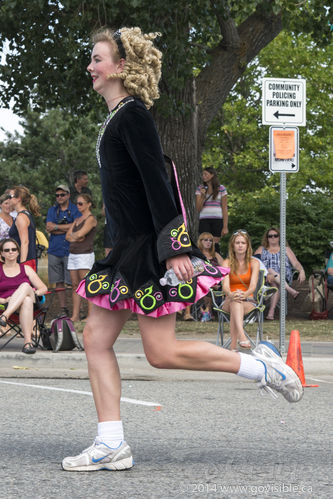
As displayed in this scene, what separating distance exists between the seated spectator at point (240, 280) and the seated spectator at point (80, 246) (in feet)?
8.72

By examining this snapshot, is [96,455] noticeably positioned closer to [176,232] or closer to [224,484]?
[224,484]

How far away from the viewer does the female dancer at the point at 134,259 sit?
4.30 m

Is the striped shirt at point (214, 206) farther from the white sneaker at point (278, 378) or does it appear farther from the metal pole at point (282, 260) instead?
the white sneaker at point (278, 378)

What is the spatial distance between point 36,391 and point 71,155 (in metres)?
48.2

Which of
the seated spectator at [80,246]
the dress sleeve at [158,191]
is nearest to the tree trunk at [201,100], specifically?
the seated spectator at [80,246]

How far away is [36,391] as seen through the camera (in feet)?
25.3

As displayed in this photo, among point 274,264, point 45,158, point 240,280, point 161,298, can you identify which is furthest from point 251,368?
point 45,158

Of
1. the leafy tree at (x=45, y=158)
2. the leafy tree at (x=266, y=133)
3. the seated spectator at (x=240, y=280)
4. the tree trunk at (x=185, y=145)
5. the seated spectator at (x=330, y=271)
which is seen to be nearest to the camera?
the seated spectator at (x=240, y=280)

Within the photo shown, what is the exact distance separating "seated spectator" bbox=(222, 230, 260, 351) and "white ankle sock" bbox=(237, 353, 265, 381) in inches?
210

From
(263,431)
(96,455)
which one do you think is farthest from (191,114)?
(96,455)

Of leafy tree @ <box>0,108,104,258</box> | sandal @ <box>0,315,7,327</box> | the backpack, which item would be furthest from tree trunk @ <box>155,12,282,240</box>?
leafy tree @ <box>0,108,104,258</box>

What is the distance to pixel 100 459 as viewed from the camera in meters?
4.60

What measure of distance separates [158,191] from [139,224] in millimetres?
287

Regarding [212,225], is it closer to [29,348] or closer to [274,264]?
[274,264]
